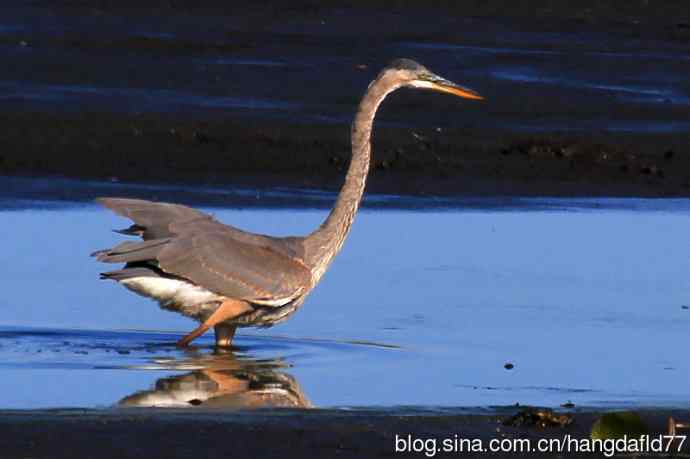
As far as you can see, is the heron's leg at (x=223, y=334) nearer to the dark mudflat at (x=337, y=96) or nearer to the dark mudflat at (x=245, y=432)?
the dark mudflat at (x=245, y=432)

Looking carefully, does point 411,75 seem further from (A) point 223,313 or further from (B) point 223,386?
(B) point 223,386

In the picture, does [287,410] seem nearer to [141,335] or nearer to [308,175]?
[141,335]

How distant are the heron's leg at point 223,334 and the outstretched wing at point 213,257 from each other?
0.22 m

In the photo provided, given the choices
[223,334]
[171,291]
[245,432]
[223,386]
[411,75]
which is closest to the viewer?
[245,432]

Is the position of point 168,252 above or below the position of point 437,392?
above

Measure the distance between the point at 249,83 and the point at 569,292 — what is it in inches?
290

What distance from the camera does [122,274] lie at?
932 cm

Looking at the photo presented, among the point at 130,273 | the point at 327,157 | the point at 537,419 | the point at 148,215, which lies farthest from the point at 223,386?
the point at 327,157

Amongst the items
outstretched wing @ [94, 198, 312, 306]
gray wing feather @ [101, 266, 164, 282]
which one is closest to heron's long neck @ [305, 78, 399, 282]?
outstretched wing @ [94, 198, 312, 306]

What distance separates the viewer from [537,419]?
7324 mm

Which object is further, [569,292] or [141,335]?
[569,292]

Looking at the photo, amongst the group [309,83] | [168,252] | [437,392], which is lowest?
[437,392]

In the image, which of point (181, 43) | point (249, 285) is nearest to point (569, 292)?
point (249, 285)

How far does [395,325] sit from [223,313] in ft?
2.93
